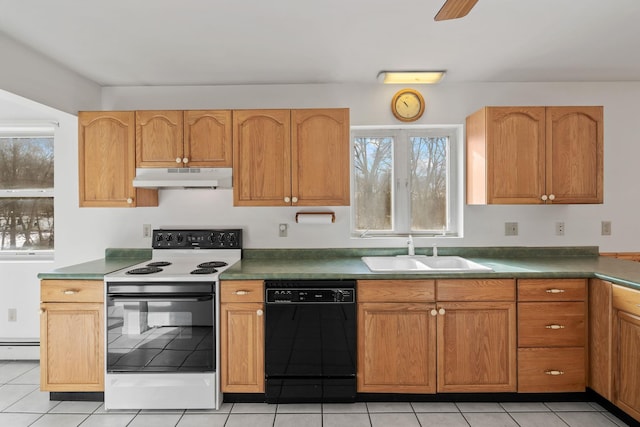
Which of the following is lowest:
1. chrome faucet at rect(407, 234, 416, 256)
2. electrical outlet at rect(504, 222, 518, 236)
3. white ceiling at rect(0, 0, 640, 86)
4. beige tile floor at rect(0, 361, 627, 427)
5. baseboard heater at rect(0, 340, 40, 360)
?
beige tile floor at rect(0, 361, 627, 427)

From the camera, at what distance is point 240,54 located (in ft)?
8.26

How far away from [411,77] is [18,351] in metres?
3.96

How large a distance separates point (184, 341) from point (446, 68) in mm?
2676

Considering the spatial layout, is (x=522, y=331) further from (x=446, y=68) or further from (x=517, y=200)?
(x=446, y=68)

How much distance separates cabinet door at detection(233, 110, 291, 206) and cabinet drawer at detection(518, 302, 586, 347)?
1796mm

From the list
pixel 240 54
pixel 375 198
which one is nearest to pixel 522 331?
pixel 375 198

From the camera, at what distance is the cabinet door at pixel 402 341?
2404 mm

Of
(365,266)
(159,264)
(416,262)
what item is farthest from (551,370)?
(159,264)

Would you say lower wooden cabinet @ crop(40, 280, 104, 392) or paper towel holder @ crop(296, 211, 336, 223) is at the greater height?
paper towel holder @ crop(296, 211, 336, 223)

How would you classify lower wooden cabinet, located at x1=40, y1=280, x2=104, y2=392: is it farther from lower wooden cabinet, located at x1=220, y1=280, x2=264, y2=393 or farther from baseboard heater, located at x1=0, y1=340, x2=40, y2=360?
baseboard heater, located at x1=0, y1=340, x2=40, y2=360

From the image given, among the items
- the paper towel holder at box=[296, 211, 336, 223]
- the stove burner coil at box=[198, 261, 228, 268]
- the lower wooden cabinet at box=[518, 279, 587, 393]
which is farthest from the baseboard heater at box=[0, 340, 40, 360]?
the lower wooden cabinet at box=[518, 279, 587, 393]

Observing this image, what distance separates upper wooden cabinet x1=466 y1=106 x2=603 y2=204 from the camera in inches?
105

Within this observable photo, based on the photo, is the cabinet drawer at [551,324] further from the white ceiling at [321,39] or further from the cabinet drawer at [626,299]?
the white ceiling at [321,39]

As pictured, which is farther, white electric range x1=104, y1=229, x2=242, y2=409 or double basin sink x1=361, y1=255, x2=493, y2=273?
double basin sink x1=361, y1=255, x2=493, y2=273
